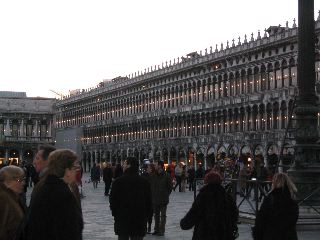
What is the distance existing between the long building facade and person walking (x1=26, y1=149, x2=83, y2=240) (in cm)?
2737

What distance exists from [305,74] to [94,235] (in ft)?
19.6

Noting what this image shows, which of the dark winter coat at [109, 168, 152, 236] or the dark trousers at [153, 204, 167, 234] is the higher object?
the dark winter coat at [109, 168, 152, 236]

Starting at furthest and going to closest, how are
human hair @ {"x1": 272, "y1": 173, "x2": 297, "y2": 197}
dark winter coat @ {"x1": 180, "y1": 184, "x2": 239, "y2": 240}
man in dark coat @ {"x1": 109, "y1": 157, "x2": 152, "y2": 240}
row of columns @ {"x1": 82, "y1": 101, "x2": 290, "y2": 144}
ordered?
row of columns @ {"x1": 82, "y1": 101, "x2": 290, "y2": 144} < man in dark coat @ {"x1": 109, "y1": 157, "x2": 152, "y2": 240} < human hair @ {"x1": 272, "y1": 173, "x2": 297, "y2": 197} < dark winter coat @ {"x1": 180, "y1": 184, "x2": 239, "y2": 240}

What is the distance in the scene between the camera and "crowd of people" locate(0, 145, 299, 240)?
5816mm

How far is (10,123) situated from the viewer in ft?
398

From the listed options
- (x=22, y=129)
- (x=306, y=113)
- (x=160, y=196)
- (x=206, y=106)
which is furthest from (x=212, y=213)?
(x=22, y=129)

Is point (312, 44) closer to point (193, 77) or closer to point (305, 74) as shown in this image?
point (305, 74)

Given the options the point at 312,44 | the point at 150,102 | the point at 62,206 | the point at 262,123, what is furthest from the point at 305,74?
the point at 150,102

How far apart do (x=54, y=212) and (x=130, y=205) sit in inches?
A: 153

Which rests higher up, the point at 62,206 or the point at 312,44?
the point at 312,44

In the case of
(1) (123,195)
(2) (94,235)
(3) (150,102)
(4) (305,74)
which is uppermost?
(3) (150,102)

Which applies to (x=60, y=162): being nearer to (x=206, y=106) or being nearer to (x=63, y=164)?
(x=63, y=164)

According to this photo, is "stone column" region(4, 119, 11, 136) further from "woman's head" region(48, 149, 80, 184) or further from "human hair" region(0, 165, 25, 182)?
"woman's head" region(48, 149, 80, 184)

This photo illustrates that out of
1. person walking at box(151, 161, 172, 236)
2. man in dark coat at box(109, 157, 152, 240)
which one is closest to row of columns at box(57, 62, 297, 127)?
person walking at box(151, 161, 172, 236)
